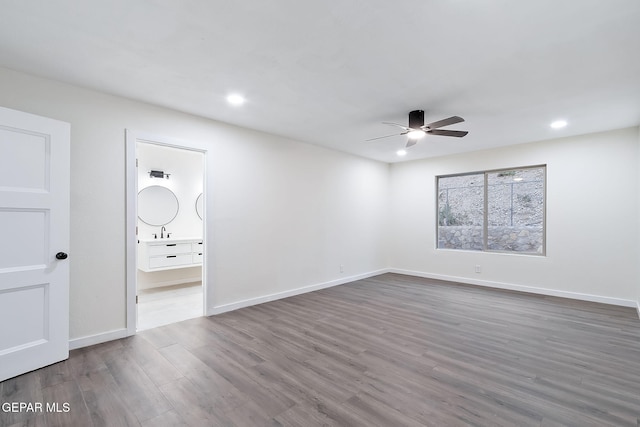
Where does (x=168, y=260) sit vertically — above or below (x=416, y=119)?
below

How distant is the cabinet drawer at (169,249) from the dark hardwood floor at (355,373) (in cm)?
199

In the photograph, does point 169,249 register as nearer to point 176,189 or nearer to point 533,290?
point 176,189

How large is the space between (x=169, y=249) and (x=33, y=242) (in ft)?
9.10

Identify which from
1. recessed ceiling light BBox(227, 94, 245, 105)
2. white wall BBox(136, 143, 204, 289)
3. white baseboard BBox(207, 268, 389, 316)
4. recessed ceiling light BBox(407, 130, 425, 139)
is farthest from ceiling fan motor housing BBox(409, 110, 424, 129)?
white wall BBox(136, 143, 204, 289)

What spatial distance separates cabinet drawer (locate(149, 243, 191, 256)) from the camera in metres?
5.09

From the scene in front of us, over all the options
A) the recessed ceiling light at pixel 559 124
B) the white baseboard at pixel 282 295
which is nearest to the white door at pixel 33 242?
the white baseboard at pixel 282 295

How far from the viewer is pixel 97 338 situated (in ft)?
9.96

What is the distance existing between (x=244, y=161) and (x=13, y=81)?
239 centimetres

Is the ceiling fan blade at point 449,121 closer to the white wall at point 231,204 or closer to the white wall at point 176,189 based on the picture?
the white wall at point 231,204

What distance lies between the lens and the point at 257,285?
446 cm

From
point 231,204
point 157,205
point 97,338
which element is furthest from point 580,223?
point 157,205

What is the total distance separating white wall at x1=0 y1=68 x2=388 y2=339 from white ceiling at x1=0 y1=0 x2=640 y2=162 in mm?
269

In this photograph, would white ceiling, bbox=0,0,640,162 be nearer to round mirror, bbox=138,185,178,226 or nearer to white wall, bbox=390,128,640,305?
white wall, bbox=390,128,640,305

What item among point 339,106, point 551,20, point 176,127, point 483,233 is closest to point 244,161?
point 176,127
